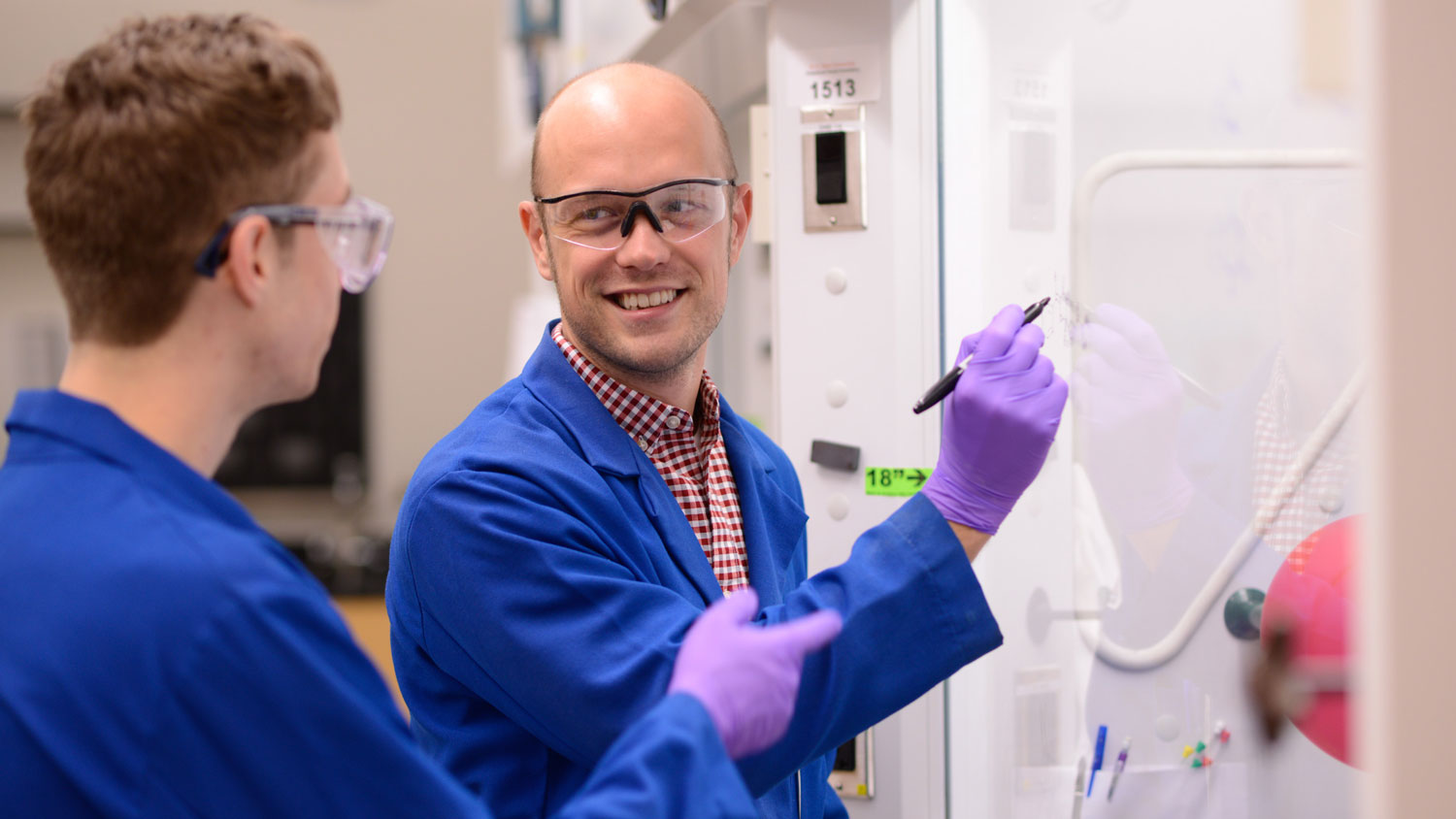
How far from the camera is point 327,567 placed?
241 inches

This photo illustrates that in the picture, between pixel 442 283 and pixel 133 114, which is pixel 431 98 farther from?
pixel 133 114

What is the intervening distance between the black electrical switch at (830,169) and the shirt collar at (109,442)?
112 centimetres

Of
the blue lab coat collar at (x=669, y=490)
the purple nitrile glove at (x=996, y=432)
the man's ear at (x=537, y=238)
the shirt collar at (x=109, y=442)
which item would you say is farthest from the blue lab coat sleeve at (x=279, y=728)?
the man's ear at (x=537, y=238)

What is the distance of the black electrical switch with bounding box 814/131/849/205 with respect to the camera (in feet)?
5.90

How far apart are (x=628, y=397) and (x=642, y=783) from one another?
2.22ft

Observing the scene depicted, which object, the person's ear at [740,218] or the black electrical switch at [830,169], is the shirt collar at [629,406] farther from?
the black electrical switch at [830,169]

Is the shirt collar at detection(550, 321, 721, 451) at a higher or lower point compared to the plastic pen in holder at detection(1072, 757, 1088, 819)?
higher

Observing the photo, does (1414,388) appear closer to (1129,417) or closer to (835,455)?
(1129,417)

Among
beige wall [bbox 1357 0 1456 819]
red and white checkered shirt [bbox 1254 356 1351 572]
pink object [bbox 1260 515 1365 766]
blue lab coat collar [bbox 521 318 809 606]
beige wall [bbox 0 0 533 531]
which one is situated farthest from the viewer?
beige wall [bbox 0 0 533 531]

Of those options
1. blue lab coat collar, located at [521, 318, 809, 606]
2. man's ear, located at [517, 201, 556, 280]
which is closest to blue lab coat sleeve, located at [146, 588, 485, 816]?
blue lab coat collar, located at [521, 318, 809, 606]

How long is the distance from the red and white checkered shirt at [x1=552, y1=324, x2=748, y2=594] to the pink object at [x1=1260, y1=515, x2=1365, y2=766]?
2.09 ft

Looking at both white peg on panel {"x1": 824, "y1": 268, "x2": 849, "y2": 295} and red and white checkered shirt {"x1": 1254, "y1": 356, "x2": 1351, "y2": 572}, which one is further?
white peg on panel {"x1": 824, "y1": 268, "x2": 849, "y2": 295}

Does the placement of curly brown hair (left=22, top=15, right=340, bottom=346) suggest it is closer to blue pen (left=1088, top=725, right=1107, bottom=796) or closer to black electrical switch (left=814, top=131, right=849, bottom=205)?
black electrical switch (left=814, top=131, right=849, bottom=205)

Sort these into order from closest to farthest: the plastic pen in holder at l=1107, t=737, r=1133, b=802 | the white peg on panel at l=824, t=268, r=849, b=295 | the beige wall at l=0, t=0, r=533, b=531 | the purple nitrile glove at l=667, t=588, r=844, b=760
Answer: the purple nitrile glove at l=667, t=588, r=844, b=760, the plastic pen in holder at l=1107, t=737, r=1133, b=802, the white peg on panel at l=824, t=268, r=849, b=295, the beige wall at l=0, t=0, r=533, b=531
